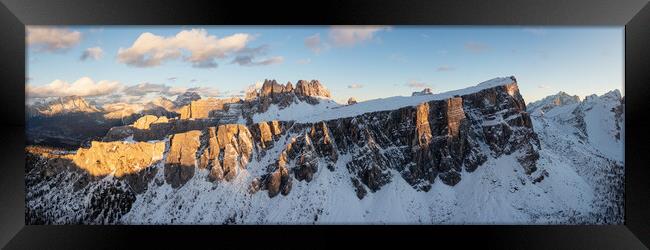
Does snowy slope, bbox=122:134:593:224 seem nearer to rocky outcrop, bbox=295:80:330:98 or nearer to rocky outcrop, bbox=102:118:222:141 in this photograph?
rocky outcrop, bbox=102:118:222:141

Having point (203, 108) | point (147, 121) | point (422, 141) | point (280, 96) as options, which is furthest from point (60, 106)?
Answer: point (422, 141)

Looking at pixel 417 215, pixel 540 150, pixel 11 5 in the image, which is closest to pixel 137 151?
pixel 417 215

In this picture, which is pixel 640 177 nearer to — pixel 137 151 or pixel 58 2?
pixel 58 2

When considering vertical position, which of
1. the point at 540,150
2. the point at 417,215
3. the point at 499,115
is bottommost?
the point at 417,215

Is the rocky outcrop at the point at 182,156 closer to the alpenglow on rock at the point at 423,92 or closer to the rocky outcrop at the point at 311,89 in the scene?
the rocky outcrop at the point at 311,89

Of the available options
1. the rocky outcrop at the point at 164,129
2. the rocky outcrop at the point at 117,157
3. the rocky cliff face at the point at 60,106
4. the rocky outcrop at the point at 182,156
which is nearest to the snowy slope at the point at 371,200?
the rocky outcrop at the point at 182,156
